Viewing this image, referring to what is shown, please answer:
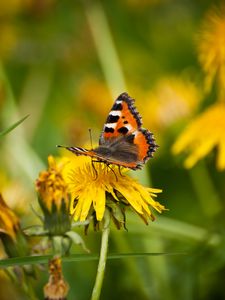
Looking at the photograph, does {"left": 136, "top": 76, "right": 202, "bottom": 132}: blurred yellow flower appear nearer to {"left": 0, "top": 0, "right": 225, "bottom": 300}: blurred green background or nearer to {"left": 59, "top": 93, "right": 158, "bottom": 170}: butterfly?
{"left": 0, "top": 0, "right": 225, "bottom": 300}: blurred green background

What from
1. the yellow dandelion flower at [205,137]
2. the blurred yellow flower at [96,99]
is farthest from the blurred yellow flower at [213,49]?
the blurred yellow flower at [96,99]

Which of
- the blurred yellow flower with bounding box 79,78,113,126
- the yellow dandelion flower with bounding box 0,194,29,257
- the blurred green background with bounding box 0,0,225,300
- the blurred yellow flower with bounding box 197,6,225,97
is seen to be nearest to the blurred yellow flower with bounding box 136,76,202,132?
the blurred green background with bounding box 0,0,225,300

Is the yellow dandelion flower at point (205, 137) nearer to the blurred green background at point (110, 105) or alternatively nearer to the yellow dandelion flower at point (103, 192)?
the blurred green background at point (110, 105)

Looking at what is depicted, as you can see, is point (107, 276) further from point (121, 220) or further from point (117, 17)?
point (117, 17)

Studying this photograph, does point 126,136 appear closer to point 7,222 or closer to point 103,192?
point 103,192

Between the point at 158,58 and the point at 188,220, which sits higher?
the point at 158,58

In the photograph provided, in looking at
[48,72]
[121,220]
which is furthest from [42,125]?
[121,220]
